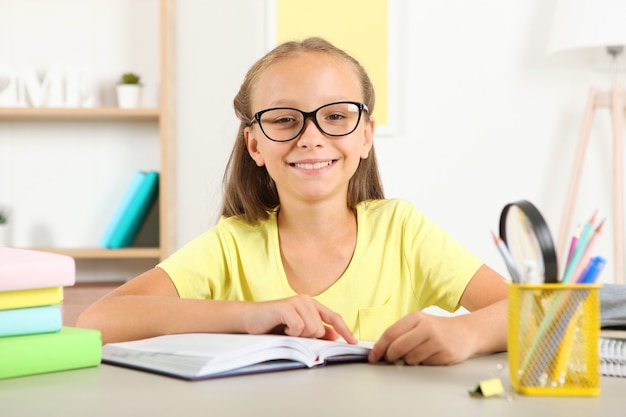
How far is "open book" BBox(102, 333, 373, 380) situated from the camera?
3.22 ft

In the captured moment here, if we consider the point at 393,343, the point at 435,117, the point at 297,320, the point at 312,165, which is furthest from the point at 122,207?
the point at 393,343

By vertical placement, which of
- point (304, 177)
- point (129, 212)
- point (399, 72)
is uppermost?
point (399, 72)

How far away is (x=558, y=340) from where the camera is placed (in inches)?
34.5

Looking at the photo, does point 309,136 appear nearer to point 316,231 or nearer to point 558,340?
point 316,231

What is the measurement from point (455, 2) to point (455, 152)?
1.78 ft

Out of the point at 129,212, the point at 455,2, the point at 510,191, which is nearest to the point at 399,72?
the point at 455,2

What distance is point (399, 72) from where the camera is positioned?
3.32m

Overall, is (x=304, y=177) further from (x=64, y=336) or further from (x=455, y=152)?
(x=455, y=152)

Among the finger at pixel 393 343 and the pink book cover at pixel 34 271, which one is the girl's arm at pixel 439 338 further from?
the pink book cover at pixel 34 271

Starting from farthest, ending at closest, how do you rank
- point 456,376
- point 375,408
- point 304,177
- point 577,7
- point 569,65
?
point 569,65
point 577,7
point 304,177
point 456,376
point 375,408

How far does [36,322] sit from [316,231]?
78 centimetres

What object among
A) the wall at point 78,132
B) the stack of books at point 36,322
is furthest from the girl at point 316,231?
the wall at point 78,132

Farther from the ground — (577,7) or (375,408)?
(577,7)

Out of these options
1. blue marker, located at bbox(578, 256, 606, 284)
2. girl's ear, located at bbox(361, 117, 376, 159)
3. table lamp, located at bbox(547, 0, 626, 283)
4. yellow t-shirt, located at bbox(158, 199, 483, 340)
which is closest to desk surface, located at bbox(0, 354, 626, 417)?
blue marker, located at bbox(578, 256, 606, 284)
